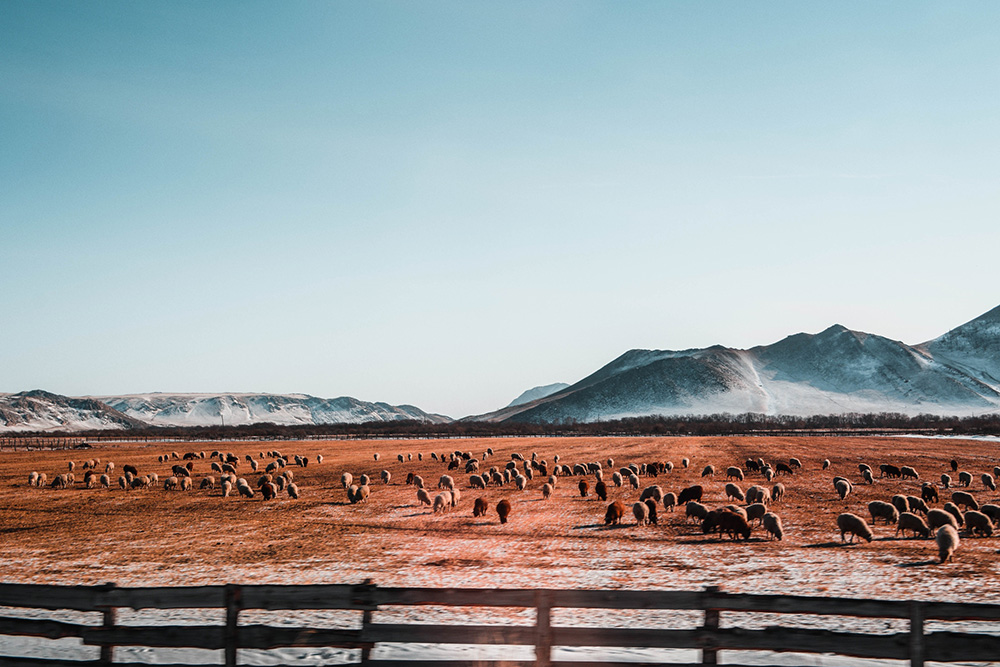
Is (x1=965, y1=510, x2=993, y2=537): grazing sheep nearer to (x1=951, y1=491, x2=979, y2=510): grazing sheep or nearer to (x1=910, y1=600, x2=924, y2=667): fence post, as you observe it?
(x1=951, y1=491, x2=979, y2=510): grazing sheep

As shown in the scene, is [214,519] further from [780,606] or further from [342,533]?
[780,606]

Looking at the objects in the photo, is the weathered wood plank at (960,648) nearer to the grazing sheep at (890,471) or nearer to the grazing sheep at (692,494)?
the grazing sheep at (692,494)

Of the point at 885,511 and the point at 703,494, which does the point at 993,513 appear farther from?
the point at 703,494

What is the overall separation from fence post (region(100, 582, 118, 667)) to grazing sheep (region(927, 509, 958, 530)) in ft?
84.9

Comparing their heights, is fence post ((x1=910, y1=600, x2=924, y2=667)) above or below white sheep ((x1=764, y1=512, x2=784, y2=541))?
above

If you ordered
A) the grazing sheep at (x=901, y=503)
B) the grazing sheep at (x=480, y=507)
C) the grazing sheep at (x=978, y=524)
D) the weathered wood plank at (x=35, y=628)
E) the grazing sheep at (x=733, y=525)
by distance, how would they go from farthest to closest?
1. the grazing sheep at (x=480, y=507)
2. the grazing sheep at (x=901, y=503)
3. the grazing sheep at (x=733, y=525)
4. the grazing sheep at (x=978, y=524)
5. the weathered wood plank at (x=35, y=628)

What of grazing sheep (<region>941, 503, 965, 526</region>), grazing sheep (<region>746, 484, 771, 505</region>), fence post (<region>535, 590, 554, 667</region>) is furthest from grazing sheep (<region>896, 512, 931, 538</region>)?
fence post (<region>535, 590, 554, 667</region>)

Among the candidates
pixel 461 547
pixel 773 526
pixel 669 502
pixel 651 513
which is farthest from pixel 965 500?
pixel 461 547

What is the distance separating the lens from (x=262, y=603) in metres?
8.71

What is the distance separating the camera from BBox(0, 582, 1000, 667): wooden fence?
26.6ft

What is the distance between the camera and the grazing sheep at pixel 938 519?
81.3 ft

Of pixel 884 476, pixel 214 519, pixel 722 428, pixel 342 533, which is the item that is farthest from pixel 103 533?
pixel 722 428

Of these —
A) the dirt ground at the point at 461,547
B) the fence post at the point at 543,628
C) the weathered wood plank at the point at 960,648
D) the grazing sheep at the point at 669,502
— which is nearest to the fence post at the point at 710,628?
the fence post at the point at 543,628

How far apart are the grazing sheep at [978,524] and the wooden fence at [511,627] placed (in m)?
20.0
